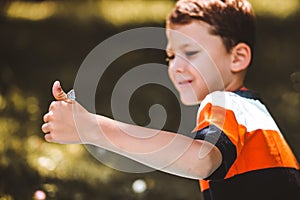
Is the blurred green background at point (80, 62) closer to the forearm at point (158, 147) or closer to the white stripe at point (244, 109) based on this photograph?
the white stripe at point (244, 109)

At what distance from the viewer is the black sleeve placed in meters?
1.01

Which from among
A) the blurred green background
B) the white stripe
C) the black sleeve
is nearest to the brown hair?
the white stripe

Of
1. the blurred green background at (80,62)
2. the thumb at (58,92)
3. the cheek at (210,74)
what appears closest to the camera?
the thumb at (58,92)

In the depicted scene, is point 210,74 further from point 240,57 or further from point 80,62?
point 80,62

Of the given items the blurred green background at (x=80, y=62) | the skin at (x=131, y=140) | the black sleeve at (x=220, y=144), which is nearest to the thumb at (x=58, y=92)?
the skin at (x=131, y=140)

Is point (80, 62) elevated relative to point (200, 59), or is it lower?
elevated

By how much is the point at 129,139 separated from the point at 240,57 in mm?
516

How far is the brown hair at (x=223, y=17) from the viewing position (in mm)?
1398

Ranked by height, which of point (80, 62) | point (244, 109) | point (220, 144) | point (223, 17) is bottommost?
point (220, 144)

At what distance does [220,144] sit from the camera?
1004 millimetres

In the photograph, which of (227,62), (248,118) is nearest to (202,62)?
(227,62)

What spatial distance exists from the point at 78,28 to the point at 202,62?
111cm

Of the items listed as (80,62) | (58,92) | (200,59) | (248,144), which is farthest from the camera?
(80,62)

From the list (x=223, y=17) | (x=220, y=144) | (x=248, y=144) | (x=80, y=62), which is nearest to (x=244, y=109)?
(x=248, y=144)
